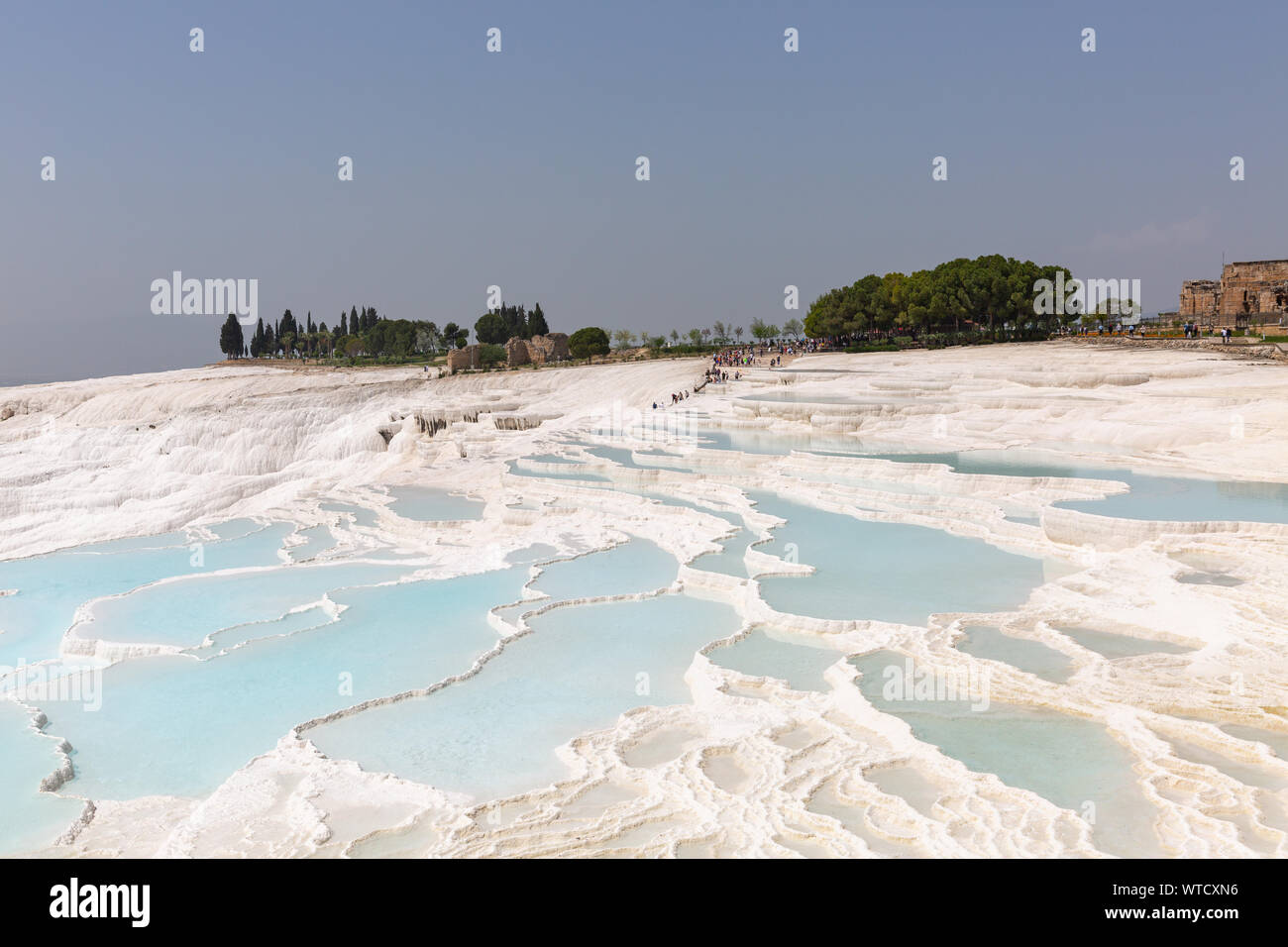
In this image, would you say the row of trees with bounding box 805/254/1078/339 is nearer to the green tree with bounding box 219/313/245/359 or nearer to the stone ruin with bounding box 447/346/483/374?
the stone ruin with bounding box 447/346/483/374

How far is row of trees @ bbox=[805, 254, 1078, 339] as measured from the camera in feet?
156

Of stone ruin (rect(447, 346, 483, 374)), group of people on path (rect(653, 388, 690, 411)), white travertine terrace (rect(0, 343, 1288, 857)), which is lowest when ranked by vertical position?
white travertine terrace (rect(0, 343, 1288, 857))

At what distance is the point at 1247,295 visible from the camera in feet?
136

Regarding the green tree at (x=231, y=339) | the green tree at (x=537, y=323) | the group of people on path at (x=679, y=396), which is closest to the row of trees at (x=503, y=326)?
the green tree at (x=537, y=323)

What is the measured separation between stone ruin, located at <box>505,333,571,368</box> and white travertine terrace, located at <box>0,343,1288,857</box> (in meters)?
31.5

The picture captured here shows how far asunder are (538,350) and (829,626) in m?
53.6

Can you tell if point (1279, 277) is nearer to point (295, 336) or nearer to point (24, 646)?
point (24, 646)

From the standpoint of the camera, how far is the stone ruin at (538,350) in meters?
58.2

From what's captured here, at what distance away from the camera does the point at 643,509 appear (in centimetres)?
1545

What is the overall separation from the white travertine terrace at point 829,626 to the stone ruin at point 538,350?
31.5m

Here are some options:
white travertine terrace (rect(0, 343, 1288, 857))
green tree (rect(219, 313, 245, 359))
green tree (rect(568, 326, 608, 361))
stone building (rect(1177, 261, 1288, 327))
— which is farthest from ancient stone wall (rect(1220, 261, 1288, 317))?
green tree (rect(219, 313, 245, 359))

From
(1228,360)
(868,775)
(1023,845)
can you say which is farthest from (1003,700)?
(1228,360)

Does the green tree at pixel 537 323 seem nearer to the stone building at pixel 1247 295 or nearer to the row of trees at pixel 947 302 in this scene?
the row of trees at pixel 947 302

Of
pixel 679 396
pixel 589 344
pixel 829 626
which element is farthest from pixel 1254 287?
pixel 829 626
